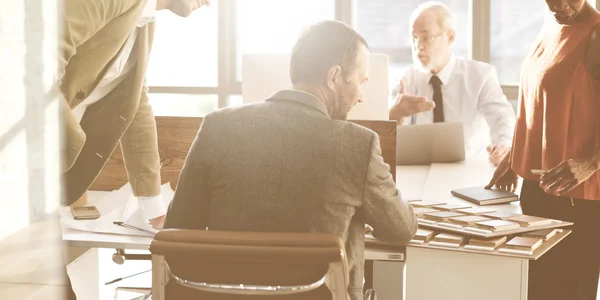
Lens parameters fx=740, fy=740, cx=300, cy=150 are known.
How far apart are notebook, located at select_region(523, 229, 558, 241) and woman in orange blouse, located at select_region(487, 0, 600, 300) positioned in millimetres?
178

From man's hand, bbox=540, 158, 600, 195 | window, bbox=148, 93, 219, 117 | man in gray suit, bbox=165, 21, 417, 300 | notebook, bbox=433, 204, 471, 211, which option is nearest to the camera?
man in gray suit, bbox=165, 21, 417, 300

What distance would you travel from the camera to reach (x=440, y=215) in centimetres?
219

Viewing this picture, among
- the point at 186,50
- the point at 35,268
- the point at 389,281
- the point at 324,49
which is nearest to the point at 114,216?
the point at 389,281

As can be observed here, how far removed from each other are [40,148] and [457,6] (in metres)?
3.64

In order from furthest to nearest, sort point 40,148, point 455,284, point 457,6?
point 457,6
point 40,148
point 455,284

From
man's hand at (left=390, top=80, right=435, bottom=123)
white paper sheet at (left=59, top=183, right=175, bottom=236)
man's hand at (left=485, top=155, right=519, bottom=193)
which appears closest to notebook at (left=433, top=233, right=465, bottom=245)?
man's hand at (left=485, top=155, right=519, bottom=193)

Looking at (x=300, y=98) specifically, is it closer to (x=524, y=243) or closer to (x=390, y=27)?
(x=524, y=243)

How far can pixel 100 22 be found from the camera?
1755 mm

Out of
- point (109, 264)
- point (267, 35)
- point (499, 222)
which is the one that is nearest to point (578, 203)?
point (499, 222)

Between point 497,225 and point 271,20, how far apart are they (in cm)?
489

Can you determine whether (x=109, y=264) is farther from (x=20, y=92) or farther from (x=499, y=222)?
(x=20, y=92)

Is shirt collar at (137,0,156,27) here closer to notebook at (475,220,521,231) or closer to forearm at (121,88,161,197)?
forearm at (121,88,161,197)

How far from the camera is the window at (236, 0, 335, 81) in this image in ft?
21.8

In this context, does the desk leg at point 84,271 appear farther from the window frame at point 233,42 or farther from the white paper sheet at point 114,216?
the window frame at point 233,42
